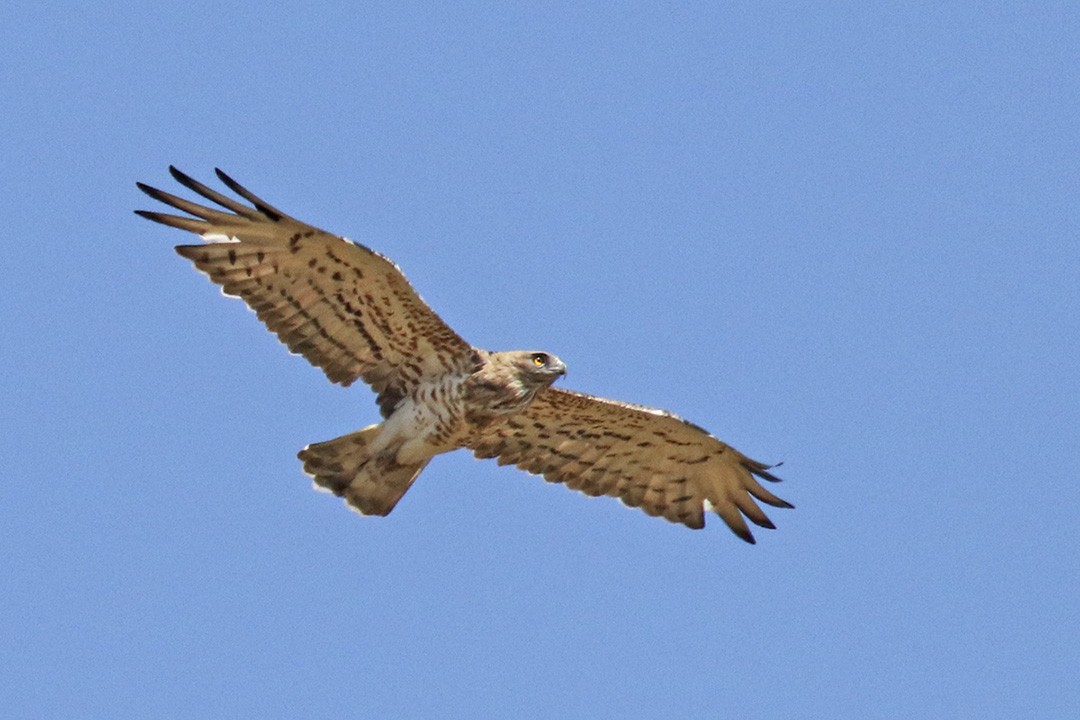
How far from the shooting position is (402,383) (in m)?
16.7

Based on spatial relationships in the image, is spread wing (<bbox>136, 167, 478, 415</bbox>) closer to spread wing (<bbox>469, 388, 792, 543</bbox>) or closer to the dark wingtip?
spread wing (<bbox>469, 388, 792, 543</bbox>)

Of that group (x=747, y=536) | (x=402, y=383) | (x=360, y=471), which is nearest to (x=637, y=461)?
(x=747, y=536)

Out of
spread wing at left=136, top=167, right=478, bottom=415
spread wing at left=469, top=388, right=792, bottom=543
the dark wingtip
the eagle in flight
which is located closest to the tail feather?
the eagle in flight

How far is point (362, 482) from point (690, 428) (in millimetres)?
2644

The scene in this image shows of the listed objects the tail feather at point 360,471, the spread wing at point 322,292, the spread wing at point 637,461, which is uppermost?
the spread wing at point 637,461

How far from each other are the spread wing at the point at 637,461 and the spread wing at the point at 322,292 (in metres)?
1.13

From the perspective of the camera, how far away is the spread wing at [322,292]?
1589 centimetres

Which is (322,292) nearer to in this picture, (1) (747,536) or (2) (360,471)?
(2) (360,471)

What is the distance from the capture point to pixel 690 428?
1734 cm

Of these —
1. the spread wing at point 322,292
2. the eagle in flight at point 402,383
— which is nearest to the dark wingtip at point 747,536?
the eagle in flight at point 402,383

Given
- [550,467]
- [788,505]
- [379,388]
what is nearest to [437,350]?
[379,388]

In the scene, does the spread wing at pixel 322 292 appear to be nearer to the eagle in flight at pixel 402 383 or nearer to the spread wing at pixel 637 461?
the eagle in flight at pixel 402 383

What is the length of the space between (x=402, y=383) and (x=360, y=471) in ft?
2.42

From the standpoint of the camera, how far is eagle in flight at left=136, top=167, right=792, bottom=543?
1598cm
